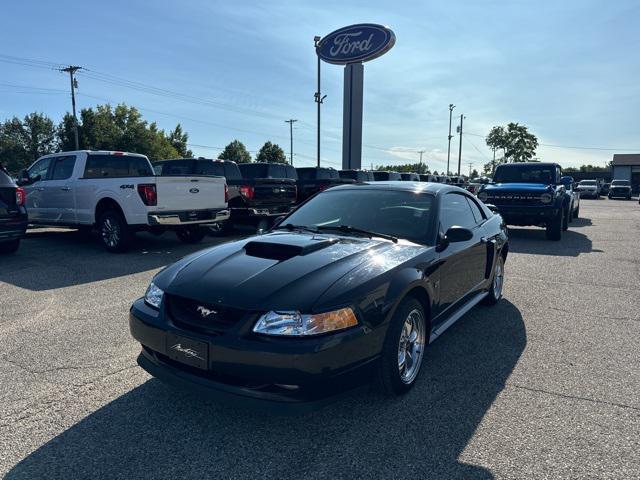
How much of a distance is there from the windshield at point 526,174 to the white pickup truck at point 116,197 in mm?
8103

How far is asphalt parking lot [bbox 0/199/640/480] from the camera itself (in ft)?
7.79

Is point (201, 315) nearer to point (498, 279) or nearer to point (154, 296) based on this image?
point (154, 296)

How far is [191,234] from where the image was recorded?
1017 cm

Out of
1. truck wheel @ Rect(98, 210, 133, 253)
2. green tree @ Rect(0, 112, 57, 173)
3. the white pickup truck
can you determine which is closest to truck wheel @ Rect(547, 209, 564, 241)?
the white pickup truck

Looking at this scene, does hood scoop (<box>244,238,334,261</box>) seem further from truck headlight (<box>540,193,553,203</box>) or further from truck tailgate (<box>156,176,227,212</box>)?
truck headlight (<box>540,193,553,203</box>)

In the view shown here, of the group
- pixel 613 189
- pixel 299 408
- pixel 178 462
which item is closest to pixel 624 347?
pixel 299 408

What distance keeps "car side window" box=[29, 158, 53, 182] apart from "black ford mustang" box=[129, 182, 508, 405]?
8.24m

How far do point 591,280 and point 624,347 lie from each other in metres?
3.04

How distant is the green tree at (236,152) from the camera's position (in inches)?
3396

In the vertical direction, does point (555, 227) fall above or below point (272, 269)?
below

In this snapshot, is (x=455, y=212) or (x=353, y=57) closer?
(x=455, y=212)

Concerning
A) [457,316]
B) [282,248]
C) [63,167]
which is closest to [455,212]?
[457,316]

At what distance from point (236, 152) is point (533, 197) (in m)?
82.1

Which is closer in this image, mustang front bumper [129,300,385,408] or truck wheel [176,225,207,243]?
mustang front bumper [129,300,385,408]
